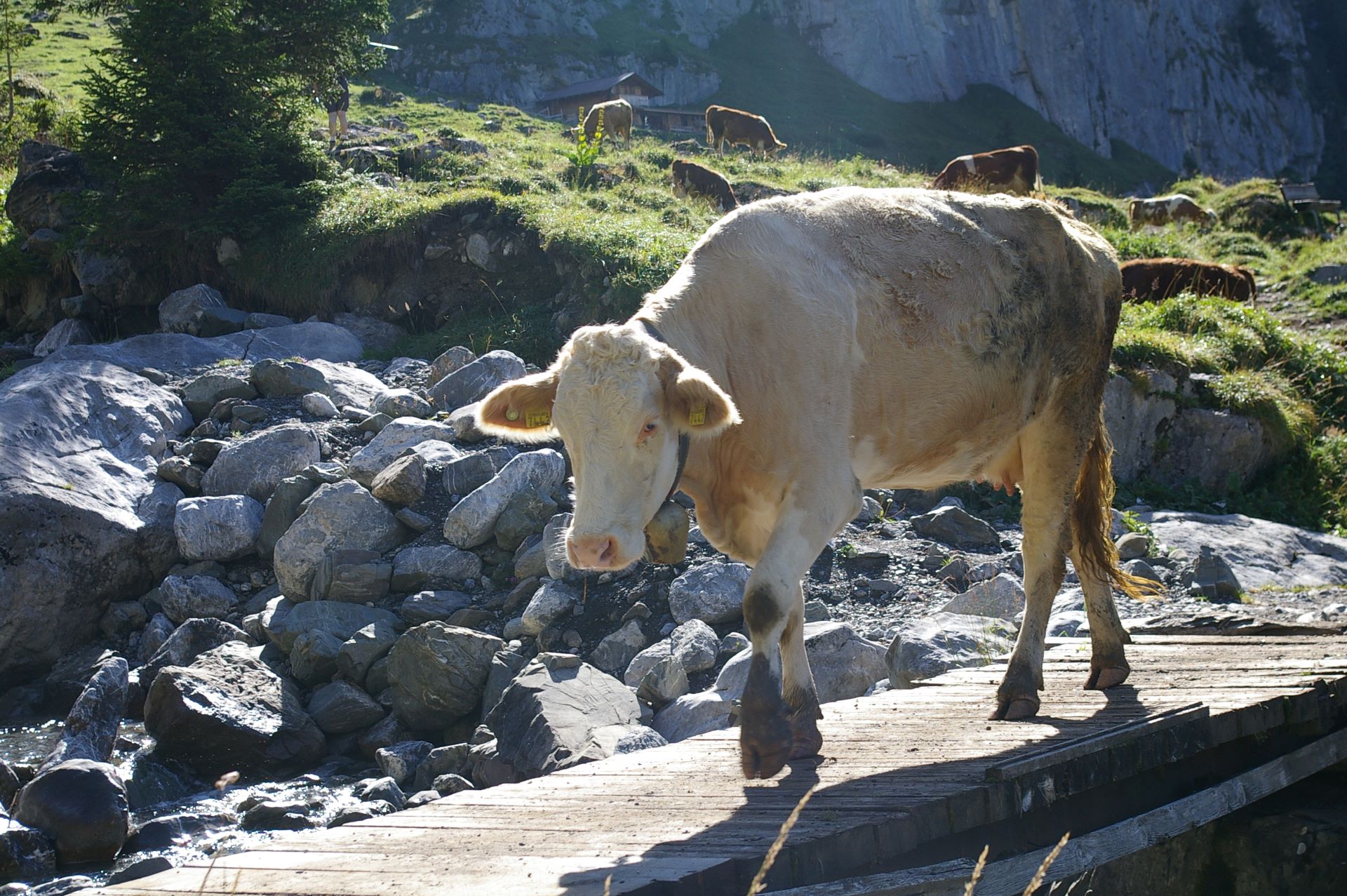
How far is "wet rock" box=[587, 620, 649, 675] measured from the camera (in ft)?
27.5

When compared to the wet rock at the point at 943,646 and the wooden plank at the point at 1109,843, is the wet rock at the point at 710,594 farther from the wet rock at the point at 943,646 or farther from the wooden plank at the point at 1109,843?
the wooden plank at the point at 1109,843

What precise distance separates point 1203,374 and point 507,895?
11880mm

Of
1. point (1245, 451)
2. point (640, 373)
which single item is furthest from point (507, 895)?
point (1245, 451)

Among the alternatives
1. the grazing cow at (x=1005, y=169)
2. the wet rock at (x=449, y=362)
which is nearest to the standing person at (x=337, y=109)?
the grazing cow at (x=1005, y=169)

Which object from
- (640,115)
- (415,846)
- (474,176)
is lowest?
(415,846)

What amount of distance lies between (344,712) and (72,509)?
3767mm

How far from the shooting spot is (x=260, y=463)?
11.0 meters

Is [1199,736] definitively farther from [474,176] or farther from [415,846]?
[474,176]

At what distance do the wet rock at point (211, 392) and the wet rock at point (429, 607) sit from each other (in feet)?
15.0

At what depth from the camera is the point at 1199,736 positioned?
15.2 feet

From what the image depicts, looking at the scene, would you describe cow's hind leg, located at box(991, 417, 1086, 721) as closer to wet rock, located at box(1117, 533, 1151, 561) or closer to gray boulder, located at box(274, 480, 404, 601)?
wet rock, located at box(1117, 533, 1151, 561)

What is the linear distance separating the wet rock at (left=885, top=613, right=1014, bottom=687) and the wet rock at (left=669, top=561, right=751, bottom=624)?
135 centimetres

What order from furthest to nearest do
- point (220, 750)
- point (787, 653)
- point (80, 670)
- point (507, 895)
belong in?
point (80, 670) → point (220, 750) → point (787, 653) → point (507, 895)

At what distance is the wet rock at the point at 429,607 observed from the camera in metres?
9.09
